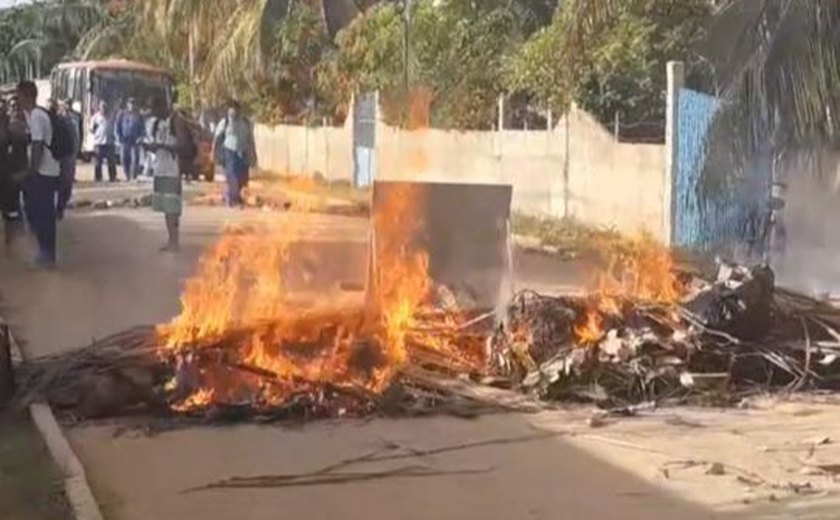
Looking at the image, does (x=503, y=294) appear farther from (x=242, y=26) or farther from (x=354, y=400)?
(x=242, y=26)

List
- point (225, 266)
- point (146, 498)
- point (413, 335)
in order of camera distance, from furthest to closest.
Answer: point (225, 266) → point (413, 335) → point (146, 498)

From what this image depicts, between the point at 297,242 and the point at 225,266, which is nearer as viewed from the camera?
the point at 225,266

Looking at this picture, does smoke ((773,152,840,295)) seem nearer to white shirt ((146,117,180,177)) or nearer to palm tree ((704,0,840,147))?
palm tree ((704,0,840,147))

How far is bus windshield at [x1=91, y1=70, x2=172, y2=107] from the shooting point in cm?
4150

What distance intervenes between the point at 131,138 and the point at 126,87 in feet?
40.5

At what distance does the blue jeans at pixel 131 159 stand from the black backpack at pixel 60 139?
49.8 feet

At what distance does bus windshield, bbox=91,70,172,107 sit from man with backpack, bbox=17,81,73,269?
2657 cm

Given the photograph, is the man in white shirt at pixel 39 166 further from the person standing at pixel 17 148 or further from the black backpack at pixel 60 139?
the person standing at pixel 17 148

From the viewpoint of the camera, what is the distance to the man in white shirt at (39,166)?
14.2 m

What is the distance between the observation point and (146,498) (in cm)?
642

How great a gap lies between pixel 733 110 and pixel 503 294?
3.13 m

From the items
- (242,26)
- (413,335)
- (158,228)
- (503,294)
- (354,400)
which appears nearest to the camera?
(354,400)

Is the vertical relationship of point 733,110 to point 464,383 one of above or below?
above

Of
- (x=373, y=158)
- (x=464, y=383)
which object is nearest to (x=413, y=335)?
(x=464, y=383)
